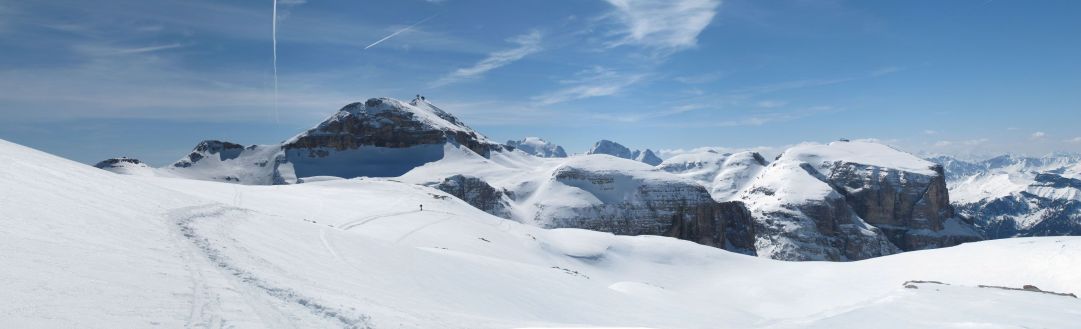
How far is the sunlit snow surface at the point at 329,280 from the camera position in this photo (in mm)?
8938

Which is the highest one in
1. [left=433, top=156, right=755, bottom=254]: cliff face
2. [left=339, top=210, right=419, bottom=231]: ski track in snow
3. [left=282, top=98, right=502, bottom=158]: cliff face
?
[left=282, top=98, right=502, bottom=158]: cliff face

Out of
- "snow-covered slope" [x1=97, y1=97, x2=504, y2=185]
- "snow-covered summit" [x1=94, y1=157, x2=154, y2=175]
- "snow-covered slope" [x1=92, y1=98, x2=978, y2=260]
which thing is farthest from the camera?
"snow-covered slope" [x1=97, y1=97, x2=504, y2=185]

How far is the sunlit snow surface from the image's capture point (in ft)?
29.3

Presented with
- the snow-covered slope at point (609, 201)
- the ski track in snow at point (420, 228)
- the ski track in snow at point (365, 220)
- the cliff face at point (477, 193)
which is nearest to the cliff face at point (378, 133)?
the snow-covered slope at point (609, 201)

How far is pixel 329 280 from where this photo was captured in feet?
44.2

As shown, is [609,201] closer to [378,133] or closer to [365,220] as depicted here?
[378,133]

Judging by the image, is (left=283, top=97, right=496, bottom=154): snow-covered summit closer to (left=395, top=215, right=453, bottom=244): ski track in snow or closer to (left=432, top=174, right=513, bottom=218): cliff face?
(left=432, top=174, right=513, bottom=218): cliff face

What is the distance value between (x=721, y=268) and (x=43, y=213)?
43099 millimetres

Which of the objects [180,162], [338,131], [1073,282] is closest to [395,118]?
[338,131]

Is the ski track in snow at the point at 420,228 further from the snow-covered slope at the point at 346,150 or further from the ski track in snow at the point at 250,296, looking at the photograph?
the snow-covered slope at the point at 346,150

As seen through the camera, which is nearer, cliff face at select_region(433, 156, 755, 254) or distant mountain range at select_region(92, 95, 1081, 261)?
cliff face at select_region(433, 156, 755, 254)

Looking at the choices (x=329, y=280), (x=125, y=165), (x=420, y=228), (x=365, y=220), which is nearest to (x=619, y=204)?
(x=420, y=228)

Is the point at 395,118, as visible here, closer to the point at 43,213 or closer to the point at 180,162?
the point at 180,162

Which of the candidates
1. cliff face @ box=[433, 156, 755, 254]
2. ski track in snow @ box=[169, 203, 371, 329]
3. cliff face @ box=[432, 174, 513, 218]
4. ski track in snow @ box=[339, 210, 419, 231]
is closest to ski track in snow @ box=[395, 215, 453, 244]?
ski track in snow @ box=[339, 210, 419, 231]
